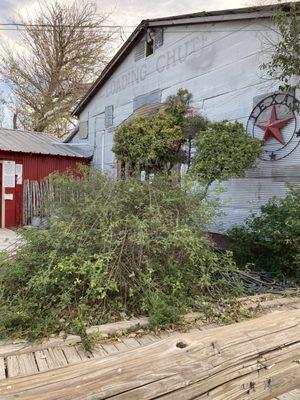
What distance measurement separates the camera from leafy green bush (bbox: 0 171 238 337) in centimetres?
399

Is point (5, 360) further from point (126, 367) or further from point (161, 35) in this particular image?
point (161, 35)

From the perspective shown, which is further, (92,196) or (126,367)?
(92,196)

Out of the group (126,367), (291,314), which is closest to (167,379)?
(126,367)

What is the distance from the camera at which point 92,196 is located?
5.13 metres

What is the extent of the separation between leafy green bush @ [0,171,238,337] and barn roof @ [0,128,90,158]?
917 cm

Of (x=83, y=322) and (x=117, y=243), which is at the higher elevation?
(x=117, y=243)

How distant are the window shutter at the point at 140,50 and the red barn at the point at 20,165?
168 inches

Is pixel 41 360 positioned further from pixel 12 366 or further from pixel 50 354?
pixel 12 366

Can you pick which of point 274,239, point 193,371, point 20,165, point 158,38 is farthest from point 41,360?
point 20,165

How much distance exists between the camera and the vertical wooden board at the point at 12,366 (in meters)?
2.96

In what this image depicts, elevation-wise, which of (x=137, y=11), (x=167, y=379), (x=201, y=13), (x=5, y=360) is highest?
(x=137, y=11)

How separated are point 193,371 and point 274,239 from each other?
4.74 meters

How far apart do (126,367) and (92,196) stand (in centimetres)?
394

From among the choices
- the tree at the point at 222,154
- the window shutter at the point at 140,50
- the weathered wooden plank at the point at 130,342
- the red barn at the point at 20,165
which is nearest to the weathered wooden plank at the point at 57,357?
the weathered wooden plank at the point at 130,342
